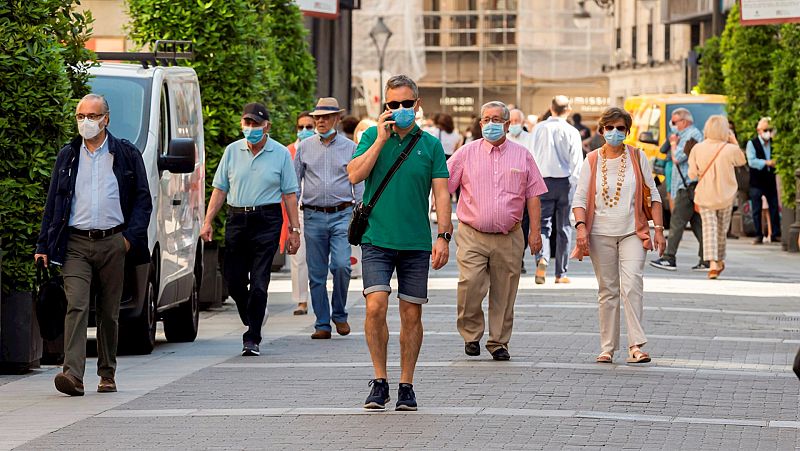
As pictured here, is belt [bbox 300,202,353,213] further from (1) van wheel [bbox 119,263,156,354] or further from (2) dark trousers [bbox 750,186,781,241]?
(2) dark trousers [bbox 750,186,781,241]

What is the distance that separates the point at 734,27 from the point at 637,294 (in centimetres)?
2040

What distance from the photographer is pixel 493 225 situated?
43.8ft

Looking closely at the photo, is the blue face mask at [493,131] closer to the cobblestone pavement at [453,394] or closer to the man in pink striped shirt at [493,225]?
the man in pink striped shirt at [493,225]

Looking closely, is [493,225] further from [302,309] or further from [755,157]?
[755,157]

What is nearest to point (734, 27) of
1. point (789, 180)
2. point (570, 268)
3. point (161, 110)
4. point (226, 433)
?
point (789, 180)

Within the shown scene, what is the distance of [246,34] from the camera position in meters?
19.1

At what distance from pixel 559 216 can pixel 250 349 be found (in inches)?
306

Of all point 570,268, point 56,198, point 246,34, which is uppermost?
point 246,34

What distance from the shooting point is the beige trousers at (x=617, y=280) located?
1303cm

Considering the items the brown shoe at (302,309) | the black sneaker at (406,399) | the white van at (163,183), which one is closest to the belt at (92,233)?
the white van at (163,183)

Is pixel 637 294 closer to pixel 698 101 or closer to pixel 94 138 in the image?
pixel 94 138

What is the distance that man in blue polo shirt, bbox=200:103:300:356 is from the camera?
1399 cm

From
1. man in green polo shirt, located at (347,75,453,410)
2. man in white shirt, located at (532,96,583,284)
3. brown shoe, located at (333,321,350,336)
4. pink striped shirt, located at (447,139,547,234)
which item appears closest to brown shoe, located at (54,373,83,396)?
man in green polo shirt, located at (347,75,453,410)

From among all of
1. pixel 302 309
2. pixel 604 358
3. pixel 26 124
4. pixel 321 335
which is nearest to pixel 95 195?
pixel 26 124
